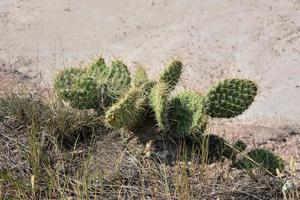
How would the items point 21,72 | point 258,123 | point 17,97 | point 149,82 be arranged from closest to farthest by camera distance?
point 149,82 → point 17,97 → point 258,123 → point 21,72

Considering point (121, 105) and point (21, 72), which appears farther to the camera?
point (21, 72)

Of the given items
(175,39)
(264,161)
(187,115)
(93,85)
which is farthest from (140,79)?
(175,39)

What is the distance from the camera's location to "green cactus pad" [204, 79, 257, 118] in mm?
3846

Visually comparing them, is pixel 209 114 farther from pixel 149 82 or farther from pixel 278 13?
pixel 278 13

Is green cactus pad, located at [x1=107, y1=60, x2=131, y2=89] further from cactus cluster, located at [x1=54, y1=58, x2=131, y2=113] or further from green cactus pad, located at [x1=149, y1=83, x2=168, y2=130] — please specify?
green cactus pad, located at [x1=149, y1=83, x2=168, y2=130]

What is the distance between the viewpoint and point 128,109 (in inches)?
149

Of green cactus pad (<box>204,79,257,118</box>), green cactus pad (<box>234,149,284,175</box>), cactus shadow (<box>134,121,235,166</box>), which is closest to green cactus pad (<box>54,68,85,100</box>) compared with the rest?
cactus shadow (<box>134,121,235,166</box>)

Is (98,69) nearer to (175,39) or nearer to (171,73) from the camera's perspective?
(171,73)

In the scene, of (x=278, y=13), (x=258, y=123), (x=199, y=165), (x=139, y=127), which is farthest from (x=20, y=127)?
(x=278, y=13)

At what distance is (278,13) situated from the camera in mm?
6000

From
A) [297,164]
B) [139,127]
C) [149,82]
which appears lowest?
[297,164]

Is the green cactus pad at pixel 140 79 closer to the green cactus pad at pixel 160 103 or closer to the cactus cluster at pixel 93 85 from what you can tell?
the cactus cluster at pixel 93 85

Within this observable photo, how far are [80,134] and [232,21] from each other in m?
2.34

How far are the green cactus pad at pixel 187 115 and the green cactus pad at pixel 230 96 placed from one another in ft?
0.20
